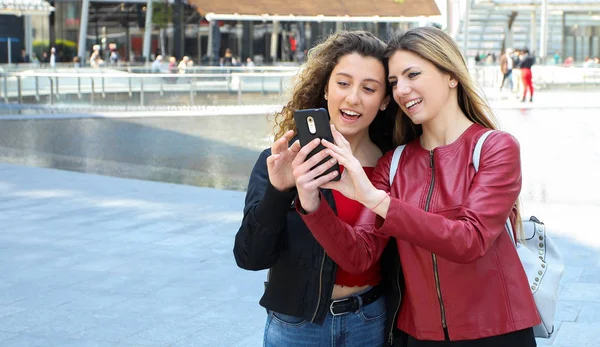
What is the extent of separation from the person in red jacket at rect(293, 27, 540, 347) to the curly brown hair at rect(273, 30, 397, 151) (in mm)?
97

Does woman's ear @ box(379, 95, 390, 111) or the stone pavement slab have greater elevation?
woman's ear @ box(379, 95, 390, 111)

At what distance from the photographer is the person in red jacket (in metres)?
2.37

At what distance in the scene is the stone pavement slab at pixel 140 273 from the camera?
19.4ft

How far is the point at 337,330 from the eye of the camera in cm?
274

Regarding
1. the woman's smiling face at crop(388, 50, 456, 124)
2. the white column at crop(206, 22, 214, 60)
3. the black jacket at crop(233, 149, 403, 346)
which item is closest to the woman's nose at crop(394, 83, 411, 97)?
the woman's smiling face at crop(388, 50, 456, 124)

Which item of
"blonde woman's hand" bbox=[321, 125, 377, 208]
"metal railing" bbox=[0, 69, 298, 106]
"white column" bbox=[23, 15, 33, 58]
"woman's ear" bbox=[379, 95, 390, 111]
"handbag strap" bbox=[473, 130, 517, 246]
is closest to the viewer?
"blonde woman's hand" bbox=[321, 125, 377, 208]

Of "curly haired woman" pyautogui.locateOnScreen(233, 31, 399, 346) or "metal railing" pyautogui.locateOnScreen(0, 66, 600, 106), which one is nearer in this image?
"curly haired woman" pyautogui.locateOnScreen(233, 31, 399, 346)

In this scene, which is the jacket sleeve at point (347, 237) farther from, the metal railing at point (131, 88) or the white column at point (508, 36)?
the white column at point (508, 36)

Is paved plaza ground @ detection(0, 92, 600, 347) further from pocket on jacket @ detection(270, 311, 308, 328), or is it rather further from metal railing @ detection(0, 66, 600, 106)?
metal railing @ detection(0, 66, 600, 106)

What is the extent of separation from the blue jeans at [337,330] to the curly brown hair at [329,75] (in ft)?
1.81

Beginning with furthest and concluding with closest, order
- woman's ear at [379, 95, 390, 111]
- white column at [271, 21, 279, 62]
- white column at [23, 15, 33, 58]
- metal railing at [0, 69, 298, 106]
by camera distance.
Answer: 1. white column at [271, 21, 279, 62]
2. white column at [23, 15, 33, 58]
3. metal railing at [0, 69, 298, 106]
4. woman's ear at [379, 95, 390, 111]

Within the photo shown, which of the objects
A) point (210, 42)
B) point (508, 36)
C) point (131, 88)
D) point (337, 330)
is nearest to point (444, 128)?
point (337, 330)

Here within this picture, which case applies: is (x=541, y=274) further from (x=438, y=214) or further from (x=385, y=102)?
(x=385, y=102)

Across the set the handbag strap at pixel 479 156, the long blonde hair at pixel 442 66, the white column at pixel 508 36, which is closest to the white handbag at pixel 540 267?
the handbag strap at pixel 479 156
